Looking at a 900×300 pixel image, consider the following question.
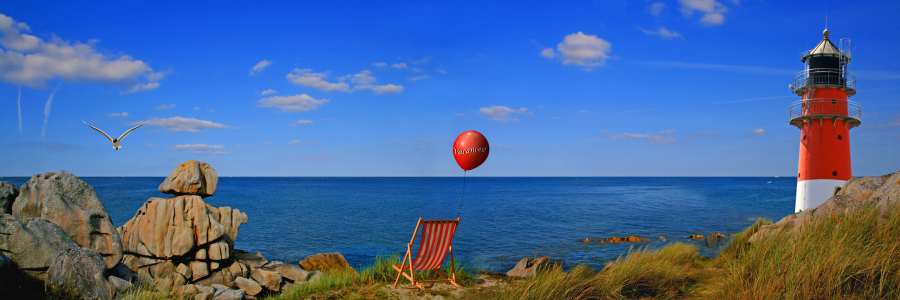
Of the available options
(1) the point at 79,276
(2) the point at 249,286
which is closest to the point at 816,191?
(2) the point at 249,286

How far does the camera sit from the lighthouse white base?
1455 centimetres

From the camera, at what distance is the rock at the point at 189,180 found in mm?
9875

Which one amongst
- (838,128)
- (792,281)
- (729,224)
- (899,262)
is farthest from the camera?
(729,224)

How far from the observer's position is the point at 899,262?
15.6 ft

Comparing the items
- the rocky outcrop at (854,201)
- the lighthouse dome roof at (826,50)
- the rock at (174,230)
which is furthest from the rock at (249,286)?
the lighthouse dome roof at (826,50)

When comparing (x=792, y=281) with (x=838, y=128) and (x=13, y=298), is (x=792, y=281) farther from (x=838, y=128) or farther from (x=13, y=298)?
(x=838, y=128)

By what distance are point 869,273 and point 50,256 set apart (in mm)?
9922

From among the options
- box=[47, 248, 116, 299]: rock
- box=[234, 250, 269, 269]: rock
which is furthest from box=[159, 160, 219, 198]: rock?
box=[47, 248, 116, 299]: rock

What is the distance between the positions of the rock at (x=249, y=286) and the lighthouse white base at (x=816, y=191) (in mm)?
16714

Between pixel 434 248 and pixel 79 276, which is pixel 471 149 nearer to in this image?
pixel 434 248

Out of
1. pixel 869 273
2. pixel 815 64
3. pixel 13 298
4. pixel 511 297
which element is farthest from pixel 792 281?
pixel 815 64

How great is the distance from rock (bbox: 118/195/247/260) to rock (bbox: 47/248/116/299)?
380cm

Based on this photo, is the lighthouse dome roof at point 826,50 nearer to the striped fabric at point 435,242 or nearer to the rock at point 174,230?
the striped fabric at point 435,242

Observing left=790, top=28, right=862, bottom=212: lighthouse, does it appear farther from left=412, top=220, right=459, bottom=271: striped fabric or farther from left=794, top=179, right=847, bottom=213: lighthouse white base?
left=412, top=220, right=459, bottom=271: striped fabric
